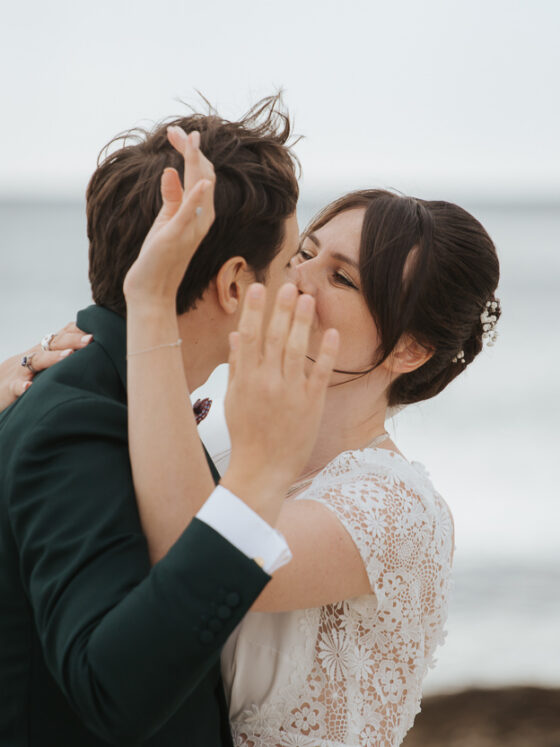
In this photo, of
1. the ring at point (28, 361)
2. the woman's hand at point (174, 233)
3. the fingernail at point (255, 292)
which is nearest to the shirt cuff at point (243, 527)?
the fingernail at point (255, 292)

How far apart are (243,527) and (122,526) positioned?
268 millimetres

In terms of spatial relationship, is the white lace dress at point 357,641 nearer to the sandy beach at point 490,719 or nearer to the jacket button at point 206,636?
the jacket button at point 206,636

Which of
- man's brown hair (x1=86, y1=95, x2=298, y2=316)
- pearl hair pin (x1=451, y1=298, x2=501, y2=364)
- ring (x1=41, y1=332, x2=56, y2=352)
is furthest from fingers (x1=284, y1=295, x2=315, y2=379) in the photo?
pearl hair pin (x1=451, y1=298, x2=501, y2=364)

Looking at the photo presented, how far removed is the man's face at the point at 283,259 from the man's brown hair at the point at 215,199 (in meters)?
0.02

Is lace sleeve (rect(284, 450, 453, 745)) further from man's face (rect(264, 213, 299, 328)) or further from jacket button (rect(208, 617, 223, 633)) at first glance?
jacket button (rect(208, 617, 223, 633))

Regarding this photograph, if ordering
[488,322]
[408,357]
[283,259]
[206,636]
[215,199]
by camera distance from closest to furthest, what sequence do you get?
[206,636], [215,199], [283,259], [408,357], [488,322]

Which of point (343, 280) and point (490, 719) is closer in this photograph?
point (343, 280)

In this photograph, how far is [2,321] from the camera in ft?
65.8

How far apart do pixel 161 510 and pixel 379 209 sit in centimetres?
173

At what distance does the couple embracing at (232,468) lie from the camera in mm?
1572

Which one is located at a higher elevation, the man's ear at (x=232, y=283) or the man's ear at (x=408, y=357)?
the man's ear at (x=232, y=283)

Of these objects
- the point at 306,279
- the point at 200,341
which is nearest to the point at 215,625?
the point at 200,341

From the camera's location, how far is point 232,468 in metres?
1.64

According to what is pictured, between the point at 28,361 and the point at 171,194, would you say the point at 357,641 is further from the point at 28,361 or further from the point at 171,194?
the point at 171,194
